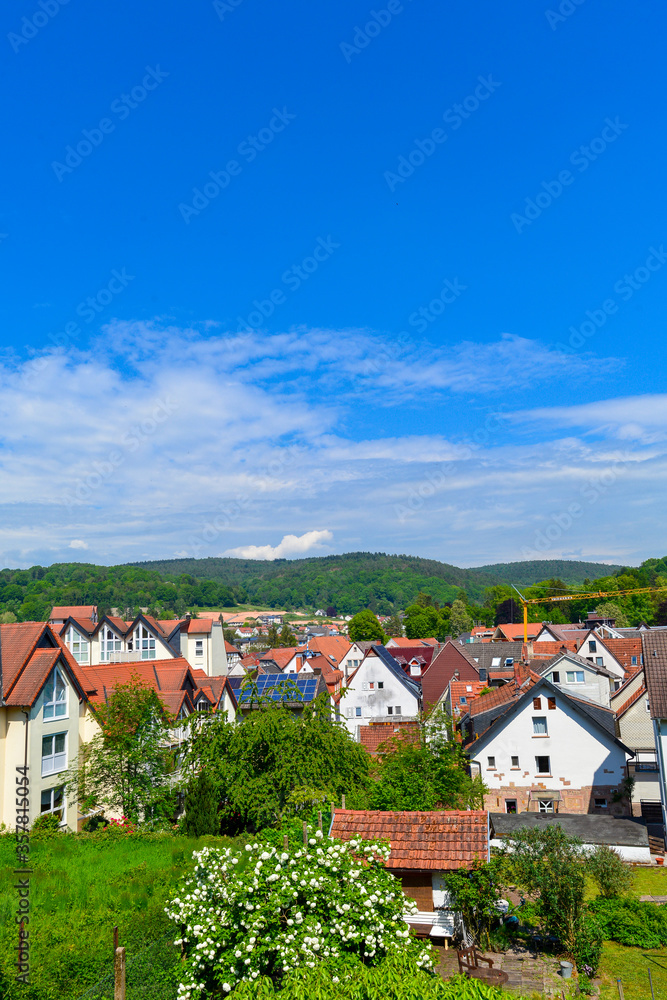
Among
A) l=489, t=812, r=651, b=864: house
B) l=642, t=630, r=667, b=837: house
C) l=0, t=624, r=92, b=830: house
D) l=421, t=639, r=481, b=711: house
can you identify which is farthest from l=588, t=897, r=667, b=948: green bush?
l=421, t=639, r=481, b=711: house

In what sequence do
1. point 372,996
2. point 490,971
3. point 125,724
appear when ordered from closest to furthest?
1. point 372,996
2. point 490,971
3. point 125,724

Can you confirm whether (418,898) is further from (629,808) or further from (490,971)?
(629,808)

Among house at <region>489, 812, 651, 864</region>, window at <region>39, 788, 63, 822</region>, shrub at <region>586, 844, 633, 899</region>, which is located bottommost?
house at <region>489, 812, 651, 864</region>

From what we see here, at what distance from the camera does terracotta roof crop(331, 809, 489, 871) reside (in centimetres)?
1683

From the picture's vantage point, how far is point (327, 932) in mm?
10453

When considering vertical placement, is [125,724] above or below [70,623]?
below

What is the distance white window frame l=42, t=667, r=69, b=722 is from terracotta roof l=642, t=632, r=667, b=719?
25.5 metres

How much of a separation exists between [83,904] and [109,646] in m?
40.3

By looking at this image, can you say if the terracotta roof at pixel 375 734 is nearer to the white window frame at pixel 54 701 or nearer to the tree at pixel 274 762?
the tree at pixel 274 762

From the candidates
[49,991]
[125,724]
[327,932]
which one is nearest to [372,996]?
[327,932]

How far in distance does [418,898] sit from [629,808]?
2008cm

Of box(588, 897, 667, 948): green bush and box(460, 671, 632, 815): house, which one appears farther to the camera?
box(460, 671, 632, 815): house

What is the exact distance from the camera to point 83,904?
16.0 meters

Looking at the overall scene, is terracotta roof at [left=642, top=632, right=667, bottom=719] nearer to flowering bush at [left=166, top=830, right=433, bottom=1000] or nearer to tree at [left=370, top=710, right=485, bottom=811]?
tree at [left=370, top=710, right=485, bottom=811]
